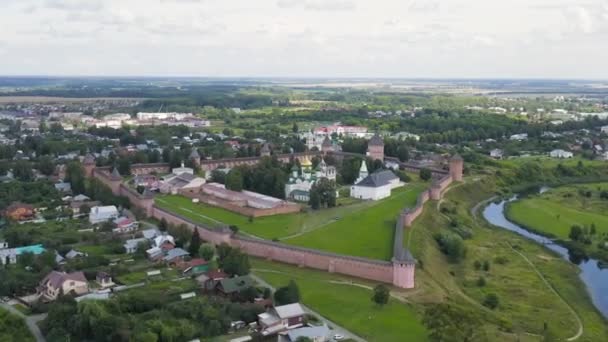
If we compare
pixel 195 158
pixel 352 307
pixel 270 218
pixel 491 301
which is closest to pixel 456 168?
Result: pixel 270 218

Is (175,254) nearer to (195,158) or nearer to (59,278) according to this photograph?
(59,278)

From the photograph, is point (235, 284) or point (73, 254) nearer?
point (235, 284)

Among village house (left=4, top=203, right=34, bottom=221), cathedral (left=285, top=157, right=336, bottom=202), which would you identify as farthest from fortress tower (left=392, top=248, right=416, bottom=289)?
village house (left=4, top=203, right=34, bottom=221)

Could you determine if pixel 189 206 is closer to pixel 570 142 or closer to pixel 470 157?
pixel 470 157

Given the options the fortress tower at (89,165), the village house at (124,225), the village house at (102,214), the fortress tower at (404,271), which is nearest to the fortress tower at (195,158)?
the fortress tower at (89,165)

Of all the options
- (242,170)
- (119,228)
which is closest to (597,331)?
(119,228)

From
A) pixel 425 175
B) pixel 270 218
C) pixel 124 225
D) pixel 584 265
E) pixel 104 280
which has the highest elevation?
pixel 104 280
